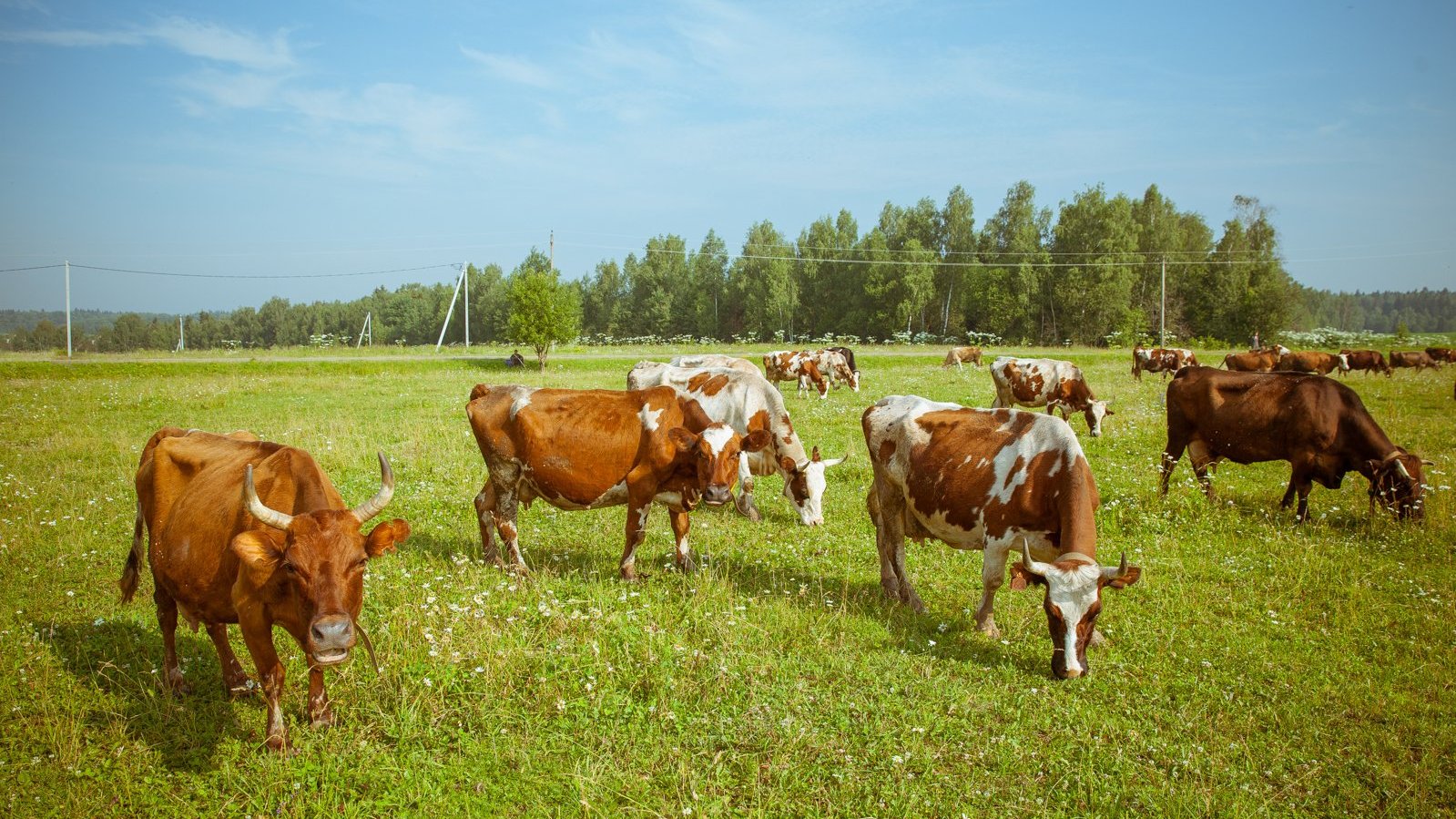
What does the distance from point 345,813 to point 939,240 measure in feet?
292

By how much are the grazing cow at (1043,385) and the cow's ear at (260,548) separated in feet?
64.7

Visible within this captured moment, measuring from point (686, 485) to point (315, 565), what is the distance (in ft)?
16.4

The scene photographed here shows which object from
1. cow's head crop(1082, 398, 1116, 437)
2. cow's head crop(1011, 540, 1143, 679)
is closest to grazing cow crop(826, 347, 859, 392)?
cow's head crop(1082, 398, 1116, 437)

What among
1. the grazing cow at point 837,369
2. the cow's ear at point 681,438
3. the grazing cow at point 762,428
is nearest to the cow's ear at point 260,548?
the cow's ear at point 681,438

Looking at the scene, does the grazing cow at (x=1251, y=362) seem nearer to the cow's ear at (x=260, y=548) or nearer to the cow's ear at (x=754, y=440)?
the cow's ear at (x=754, y=440)

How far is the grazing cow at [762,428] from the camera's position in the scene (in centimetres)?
1177

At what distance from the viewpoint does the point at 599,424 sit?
9.23m

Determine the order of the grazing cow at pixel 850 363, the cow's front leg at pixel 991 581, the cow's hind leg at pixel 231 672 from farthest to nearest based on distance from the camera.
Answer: the grazing cow at pixel 850 363 → the cow's front leg at pixel 991 581 → the cow's hind leg at pixel 231 672

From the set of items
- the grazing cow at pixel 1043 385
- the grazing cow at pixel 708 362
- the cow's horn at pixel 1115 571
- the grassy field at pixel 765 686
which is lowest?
the grassy field at pixel 765 686

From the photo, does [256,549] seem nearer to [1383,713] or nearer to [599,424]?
[599,424]

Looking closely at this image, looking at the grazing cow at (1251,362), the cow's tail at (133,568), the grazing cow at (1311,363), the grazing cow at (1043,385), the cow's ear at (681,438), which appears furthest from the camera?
the grazing cow at (1311,363)

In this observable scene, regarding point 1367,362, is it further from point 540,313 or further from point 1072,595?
point 1072,595

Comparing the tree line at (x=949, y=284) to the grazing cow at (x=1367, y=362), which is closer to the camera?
the grazing cow at (x=1367, y=362)

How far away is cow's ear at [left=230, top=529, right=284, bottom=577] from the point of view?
4.68 m
